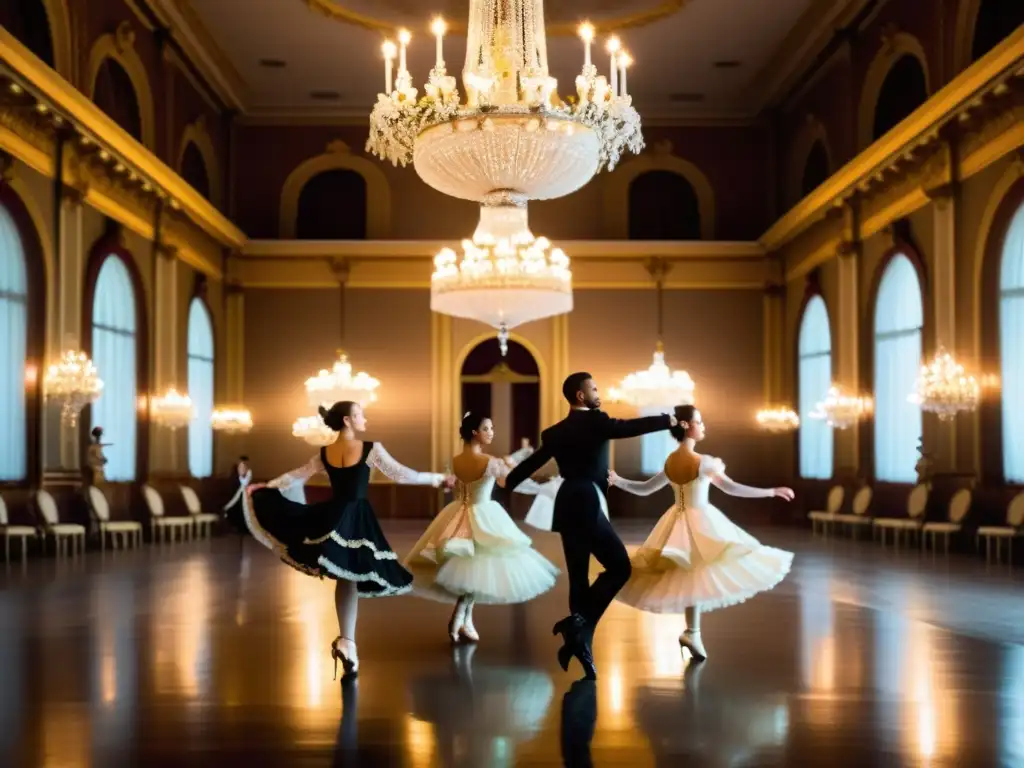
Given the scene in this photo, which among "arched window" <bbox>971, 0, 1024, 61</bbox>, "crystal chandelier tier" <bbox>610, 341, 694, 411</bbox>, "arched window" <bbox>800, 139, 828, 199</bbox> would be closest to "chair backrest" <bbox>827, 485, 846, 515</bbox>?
"crystal chandelier tier" <bbox>610, 341, 694, 411</bbox>

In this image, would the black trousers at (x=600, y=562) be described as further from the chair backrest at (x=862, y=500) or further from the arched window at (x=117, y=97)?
the arched window at (x=117, y=97)

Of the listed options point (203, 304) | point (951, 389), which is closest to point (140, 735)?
point (951, 389)

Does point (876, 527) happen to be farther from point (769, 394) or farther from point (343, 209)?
point (343, 209)

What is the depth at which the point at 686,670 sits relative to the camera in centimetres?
595

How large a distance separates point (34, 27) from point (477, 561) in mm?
9630

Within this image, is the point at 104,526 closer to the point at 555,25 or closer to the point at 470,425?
the point at 470,425

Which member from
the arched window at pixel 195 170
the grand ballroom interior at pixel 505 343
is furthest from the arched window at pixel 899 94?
the arched window at pixel 195 170

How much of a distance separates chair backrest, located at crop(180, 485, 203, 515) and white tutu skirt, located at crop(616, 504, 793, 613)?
1213 centimetres

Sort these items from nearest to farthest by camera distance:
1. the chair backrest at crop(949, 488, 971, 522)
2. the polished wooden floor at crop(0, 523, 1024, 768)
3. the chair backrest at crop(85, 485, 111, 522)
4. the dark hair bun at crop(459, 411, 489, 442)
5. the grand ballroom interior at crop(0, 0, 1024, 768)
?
the polished wooden floor at crop(0, 523, 1024, 768), the grand ballroom interior at crop(0, 0, 1024, 768), the dark hair bun at crop(459, 411, 489, 442), the chair backrest at crop(949, 488, 971, 522), the chair backrest at crop(85, 485, 111, 522)

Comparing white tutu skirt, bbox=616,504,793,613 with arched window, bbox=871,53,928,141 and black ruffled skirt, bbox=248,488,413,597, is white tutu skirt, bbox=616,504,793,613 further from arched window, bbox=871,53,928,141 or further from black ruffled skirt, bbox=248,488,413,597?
arched window, bbox=871,53,928,141

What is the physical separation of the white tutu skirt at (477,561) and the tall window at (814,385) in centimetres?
1247

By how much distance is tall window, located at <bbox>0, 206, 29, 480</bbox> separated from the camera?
1262 cm

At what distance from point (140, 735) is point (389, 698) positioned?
1.13 meters

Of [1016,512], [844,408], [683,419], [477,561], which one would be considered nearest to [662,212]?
[844,408]
